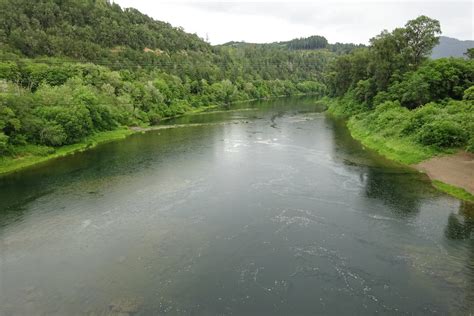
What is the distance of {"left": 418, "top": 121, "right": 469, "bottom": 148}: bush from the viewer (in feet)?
144

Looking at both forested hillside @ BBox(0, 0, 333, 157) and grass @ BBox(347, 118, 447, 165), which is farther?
forested hillside @ BBox(0, 0, 333, 157)

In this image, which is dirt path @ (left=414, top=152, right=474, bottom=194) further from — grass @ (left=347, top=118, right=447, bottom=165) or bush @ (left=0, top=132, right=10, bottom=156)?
bush @ (left=0, top=132, right=10, bottom=156)

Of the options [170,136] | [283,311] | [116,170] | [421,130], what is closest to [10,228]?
[116,170]

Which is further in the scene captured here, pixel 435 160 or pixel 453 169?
pixel 435 160

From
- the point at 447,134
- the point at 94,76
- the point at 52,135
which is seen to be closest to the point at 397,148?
the point at 447,134

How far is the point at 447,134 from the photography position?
43781 millimetres

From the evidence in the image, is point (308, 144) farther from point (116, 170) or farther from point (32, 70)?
point (32, 70)

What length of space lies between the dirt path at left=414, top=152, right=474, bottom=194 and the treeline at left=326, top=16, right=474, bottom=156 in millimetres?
1952

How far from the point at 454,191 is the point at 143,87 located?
7872 cm

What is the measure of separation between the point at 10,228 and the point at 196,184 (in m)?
17.8

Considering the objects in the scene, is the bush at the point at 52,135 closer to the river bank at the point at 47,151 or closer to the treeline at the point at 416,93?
the river bank at the point at 47,151

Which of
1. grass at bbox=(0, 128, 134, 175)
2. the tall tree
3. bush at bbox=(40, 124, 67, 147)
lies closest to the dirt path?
the tall tree

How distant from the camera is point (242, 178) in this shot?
40188mm

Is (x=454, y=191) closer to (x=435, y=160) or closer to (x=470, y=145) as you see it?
(x=435, y=160)
